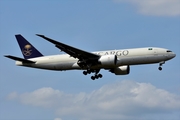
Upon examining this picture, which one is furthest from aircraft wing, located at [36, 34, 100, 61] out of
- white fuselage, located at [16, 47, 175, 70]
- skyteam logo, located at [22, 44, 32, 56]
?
skyteam logo, located at [22, 44, 32, 56]

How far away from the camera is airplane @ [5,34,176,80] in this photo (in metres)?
A: 77.6

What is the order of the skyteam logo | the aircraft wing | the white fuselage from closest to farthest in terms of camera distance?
the aircraft wing
the white fuselage
the skyteam logo

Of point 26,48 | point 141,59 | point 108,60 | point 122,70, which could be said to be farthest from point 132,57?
point 26,48

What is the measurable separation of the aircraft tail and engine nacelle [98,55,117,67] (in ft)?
35.1

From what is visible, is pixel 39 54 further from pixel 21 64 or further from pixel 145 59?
pixel 145 59

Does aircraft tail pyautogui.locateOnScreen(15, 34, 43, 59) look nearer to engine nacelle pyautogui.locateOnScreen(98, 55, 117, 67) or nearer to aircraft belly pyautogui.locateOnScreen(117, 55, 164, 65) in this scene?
engine nacelle pyautogui.locateOnScreen(98, 55, 117, 67)

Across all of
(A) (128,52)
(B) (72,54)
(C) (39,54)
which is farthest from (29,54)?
(A) (128,52)

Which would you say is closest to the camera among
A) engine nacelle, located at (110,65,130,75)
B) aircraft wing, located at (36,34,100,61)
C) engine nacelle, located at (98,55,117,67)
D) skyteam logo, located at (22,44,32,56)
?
aircraft wing, located at (36,34,100,61)

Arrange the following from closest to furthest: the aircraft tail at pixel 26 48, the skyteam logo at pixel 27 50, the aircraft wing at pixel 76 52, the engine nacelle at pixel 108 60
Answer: the aircraft wing at pixel 76 52 < the engine nacelle at pixel 108 60 < the aircraft tail at pixel 26 48 < the skyteam logo at pixel 27 50

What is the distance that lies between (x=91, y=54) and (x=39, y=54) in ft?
31.3

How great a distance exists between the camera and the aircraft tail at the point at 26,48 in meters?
85.4

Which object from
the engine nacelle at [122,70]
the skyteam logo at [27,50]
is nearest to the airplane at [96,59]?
the engine nacelle at [122,70]

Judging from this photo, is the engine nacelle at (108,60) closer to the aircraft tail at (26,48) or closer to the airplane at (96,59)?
the airplane at (96,59)

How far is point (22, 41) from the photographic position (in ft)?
287
